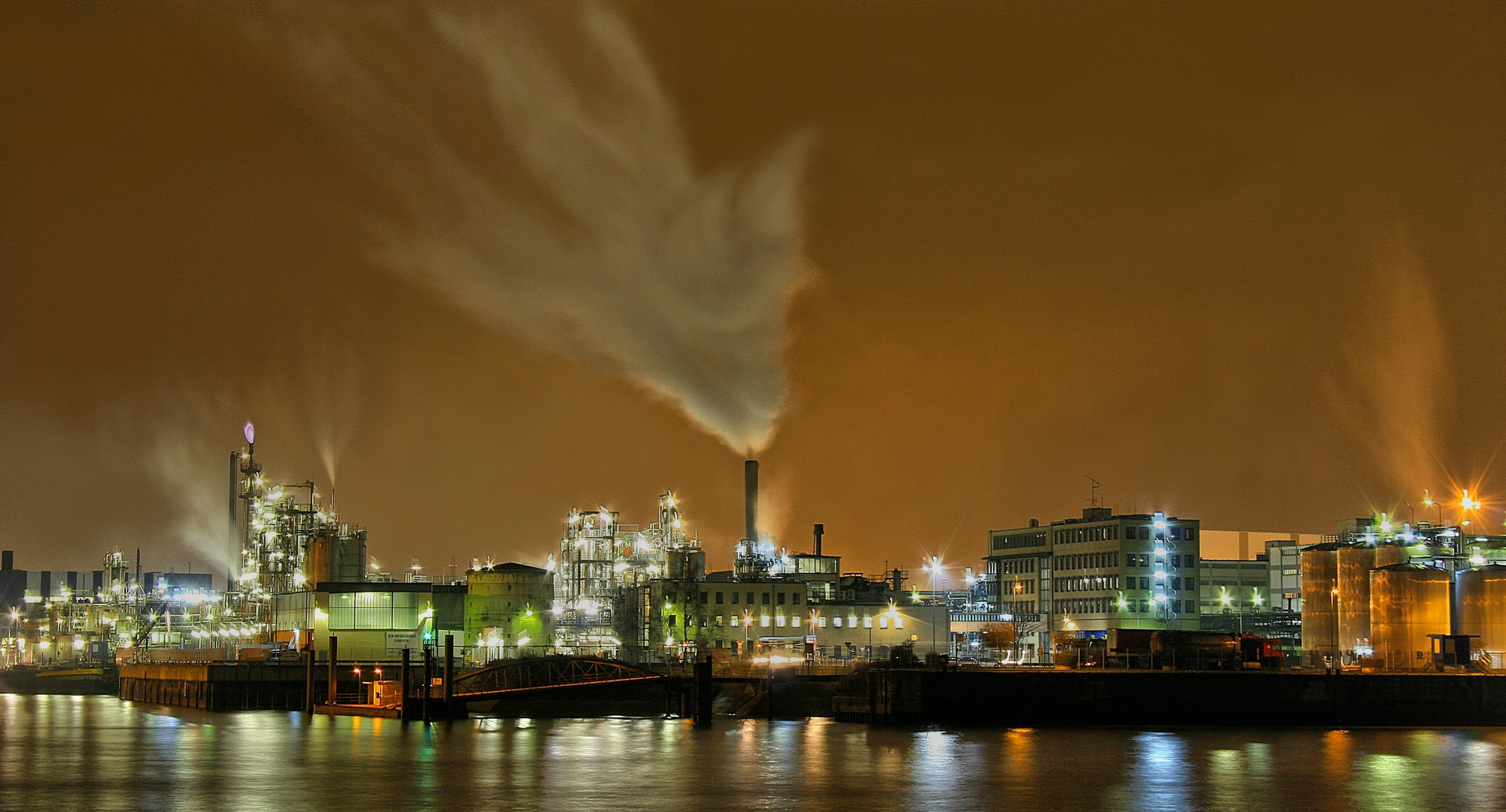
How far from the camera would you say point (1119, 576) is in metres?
160

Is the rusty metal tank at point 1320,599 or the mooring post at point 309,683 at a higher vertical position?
the rusty metal tank at point 1320,599

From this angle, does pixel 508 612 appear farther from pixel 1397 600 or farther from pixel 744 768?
pixel 744 768

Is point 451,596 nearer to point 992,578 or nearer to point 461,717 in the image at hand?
point 461,717

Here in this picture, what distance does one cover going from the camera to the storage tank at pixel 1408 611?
99.6 meters

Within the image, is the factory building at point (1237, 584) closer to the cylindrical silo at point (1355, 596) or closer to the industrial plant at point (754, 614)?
the industrial plant at point (754, 614)

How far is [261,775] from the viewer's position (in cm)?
6444

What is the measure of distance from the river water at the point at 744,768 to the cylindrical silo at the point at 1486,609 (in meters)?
10.5

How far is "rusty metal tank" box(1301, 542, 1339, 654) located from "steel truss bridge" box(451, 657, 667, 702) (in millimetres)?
45588

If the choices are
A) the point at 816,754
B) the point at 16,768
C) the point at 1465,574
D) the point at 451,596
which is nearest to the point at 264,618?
the point at 451,596

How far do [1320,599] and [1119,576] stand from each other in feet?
146

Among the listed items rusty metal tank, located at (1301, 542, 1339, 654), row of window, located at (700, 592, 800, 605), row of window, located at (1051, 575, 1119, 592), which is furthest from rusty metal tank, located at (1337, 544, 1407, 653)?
row of window, located at (700, 592, 800, 605)

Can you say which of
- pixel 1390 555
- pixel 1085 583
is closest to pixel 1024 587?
pixel 1085 583

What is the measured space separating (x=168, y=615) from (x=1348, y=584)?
119215mm

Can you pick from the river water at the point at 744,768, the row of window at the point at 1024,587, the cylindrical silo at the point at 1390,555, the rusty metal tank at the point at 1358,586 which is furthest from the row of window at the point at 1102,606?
the river water at the point at 744,768
